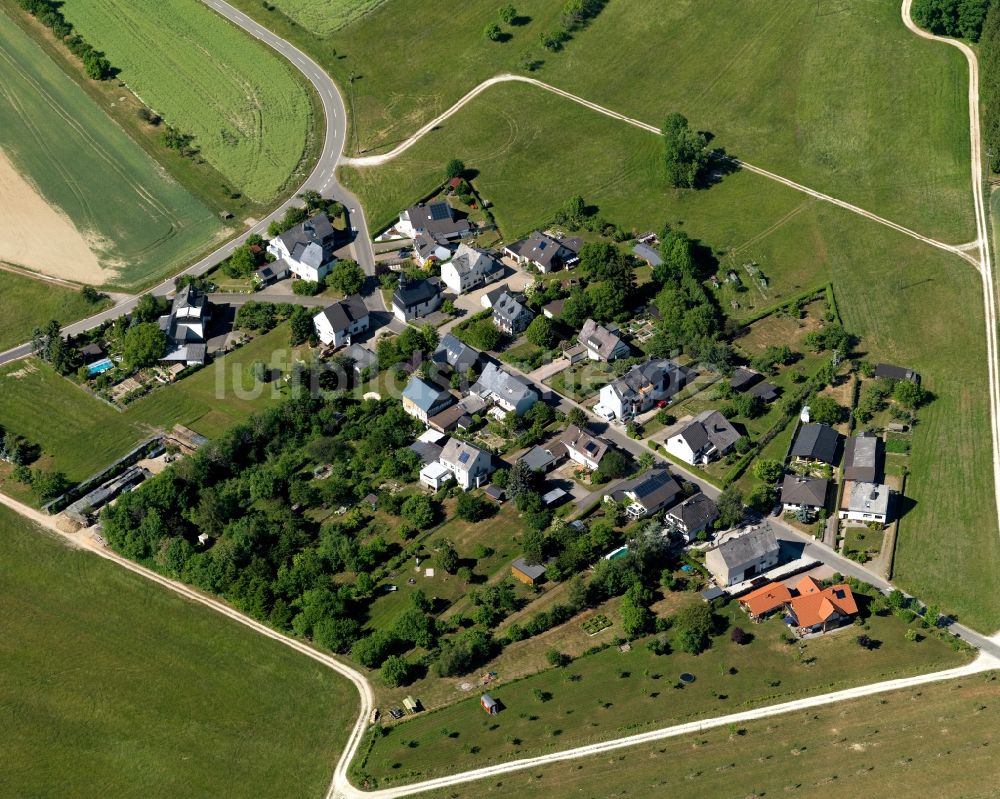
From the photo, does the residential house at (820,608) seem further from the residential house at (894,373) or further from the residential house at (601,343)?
the residential house at (601,343)

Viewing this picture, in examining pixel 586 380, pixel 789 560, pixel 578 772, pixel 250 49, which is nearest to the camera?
pixel 578 772

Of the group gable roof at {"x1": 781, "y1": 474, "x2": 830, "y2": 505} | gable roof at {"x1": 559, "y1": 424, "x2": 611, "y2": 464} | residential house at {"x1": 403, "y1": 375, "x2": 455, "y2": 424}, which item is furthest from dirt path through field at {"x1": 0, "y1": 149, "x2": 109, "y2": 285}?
gable roof at {"x1": 781, "y1": 474, "x2": 830, "y2": 505}

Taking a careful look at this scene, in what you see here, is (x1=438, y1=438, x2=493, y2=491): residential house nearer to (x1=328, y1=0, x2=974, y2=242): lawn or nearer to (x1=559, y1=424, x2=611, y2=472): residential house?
(x1=559, y1=424, x2=611, y2=472): residential house

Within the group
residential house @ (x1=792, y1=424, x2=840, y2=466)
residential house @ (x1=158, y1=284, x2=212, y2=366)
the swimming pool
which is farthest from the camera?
residential house @ (x1=158, y1=284, x2=212, y2=366)

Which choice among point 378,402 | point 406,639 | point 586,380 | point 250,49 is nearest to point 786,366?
point 586,380

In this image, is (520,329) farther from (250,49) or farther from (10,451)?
(250,49)

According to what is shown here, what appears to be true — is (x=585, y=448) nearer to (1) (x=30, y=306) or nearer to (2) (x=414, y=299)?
(2) (x=414, y=299)
